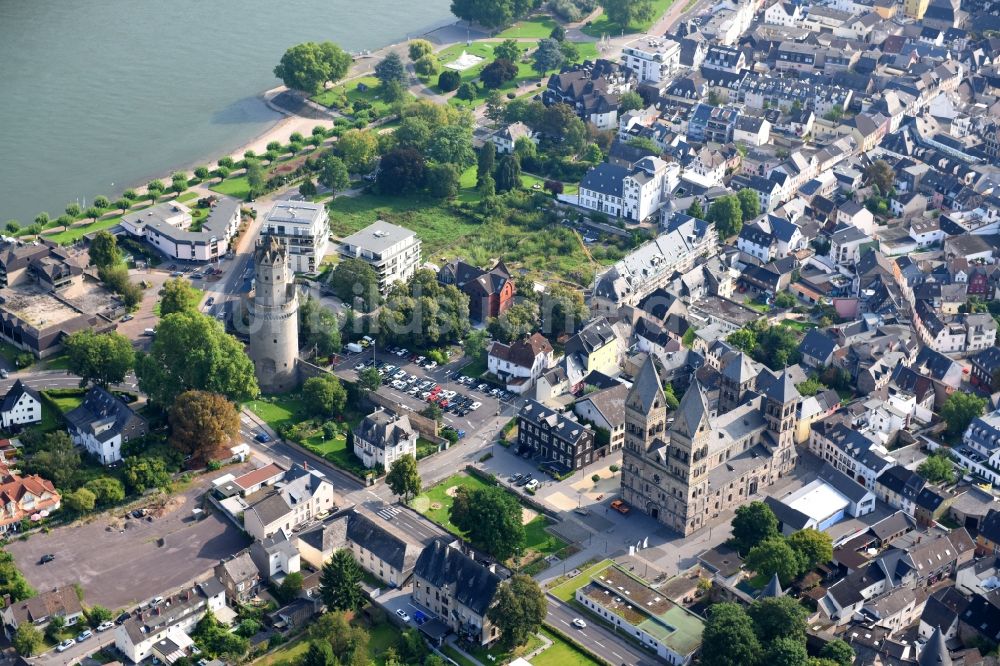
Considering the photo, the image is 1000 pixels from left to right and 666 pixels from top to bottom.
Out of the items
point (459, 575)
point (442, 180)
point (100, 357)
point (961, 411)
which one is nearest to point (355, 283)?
point (100, 357)

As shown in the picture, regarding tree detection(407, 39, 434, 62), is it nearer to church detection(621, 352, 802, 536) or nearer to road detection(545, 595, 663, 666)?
church detection(621, 352, 802, 536)

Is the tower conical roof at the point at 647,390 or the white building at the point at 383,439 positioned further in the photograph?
the white building at the point at 383,439

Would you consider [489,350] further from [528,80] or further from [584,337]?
[528,80]

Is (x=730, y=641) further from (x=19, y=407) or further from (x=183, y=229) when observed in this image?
(x=183, y=229)

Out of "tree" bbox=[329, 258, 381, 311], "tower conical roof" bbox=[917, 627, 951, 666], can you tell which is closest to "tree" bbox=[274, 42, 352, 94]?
"tree" bbox=[329, 258, 381, 311]

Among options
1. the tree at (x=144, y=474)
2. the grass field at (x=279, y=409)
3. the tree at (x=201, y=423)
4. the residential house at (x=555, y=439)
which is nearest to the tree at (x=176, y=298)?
the grass field at (x=279, y=409)

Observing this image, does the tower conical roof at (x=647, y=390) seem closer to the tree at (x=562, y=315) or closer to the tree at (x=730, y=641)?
the tree at (x=730, y=641)
